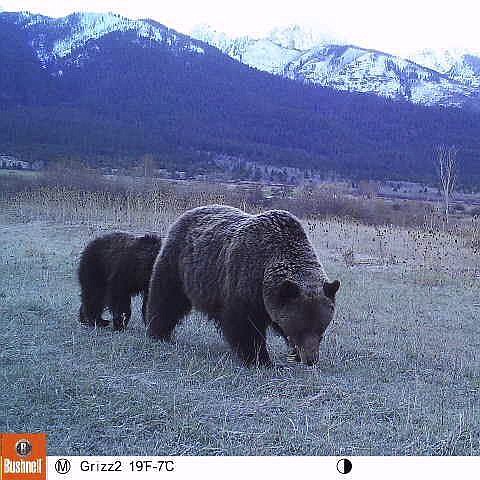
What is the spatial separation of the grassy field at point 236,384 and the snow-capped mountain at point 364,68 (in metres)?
95.1

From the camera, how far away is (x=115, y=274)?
23.3ft

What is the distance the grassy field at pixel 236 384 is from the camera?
3.74m

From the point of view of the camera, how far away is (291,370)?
5.30 metres

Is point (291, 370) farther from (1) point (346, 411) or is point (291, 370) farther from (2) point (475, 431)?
(2) point (475, 431)

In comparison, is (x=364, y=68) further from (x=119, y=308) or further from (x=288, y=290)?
(x=288, y=290)

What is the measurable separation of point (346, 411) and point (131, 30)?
108019mm

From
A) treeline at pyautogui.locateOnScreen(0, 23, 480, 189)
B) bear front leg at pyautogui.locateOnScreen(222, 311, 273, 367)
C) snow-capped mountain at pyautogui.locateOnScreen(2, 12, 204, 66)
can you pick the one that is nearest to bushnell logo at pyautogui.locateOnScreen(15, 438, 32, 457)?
bear front leg at pyautogui.locateOnScreen(222, 311, 273, 367)

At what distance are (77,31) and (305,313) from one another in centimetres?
10098

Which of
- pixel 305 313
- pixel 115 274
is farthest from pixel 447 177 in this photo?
pixel 305 313

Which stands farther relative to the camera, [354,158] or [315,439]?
[354,158]

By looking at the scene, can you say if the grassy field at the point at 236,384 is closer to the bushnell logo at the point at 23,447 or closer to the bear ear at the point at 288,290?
the bushnell logo at the point at 23,447

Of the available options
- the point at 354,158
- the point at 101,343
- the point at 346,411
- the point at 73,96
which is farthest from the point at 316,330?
the point at 73,96

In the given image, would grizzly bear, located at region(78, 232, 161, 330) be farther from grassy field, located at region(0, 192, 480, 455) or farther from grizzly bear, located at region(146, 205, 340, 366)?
grizzly bear, located at region(146, 205, 340, 366)

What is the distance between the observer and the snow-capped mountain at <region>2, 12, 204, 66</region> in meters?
82.6
